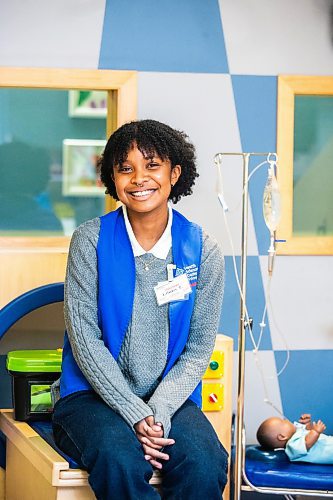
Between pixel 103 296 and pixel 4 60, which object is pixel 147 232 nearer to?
pixel 103 296

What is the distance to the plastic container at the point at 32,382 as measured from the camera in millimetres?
3643

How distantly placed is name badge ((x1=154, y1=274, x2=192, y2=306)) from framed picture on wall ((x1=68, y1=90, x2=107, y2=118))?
1.00 meters

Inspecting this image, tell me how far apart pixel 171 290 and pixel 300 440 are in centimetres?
77

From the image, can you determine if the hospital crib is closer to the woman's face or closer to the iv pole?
the iv pole

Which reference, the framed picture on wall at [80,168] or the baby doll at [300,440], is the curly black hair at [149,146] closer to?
the framed picture on wall at [80,168]

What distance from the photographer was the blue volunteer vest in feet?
10.1

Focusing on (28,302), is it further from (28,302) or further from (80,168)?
(80,168)

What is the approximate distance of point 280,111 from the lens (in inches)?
160

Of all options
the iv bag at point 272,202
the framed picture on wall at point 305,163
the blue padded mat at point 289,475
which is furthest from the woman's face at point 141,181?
the framed picture on wall at point 305,163

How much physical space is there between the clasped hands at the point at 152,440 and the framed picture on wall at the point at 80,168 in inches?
51.6

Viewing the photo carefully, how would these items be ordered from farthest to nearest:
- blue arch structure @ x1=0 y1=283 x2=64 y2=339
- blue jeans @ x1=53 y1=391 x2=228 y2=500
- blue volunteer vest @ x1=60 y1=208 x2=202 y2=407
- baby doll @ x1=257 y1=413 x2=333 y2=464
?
blue arch structure @ x1=0 y1=283 x2=64 y2=339, baby doll @ x1=257 y1=413 x2=333 y2=464, blue volunteer vest @ x1=60 y1=208 x2=202 y2=407, blue jeans @ x1=53 y1=391 x2=228 y2=500

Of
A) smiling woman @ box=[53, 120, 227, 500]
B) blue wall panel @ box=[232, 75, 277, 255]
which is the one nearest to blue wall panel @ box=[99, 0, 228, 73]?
blue wall panel @ box=[232, 75, 277, 255]

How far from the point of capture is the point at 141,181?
3.10 meters

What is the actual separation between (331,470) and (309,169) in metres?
1.31
